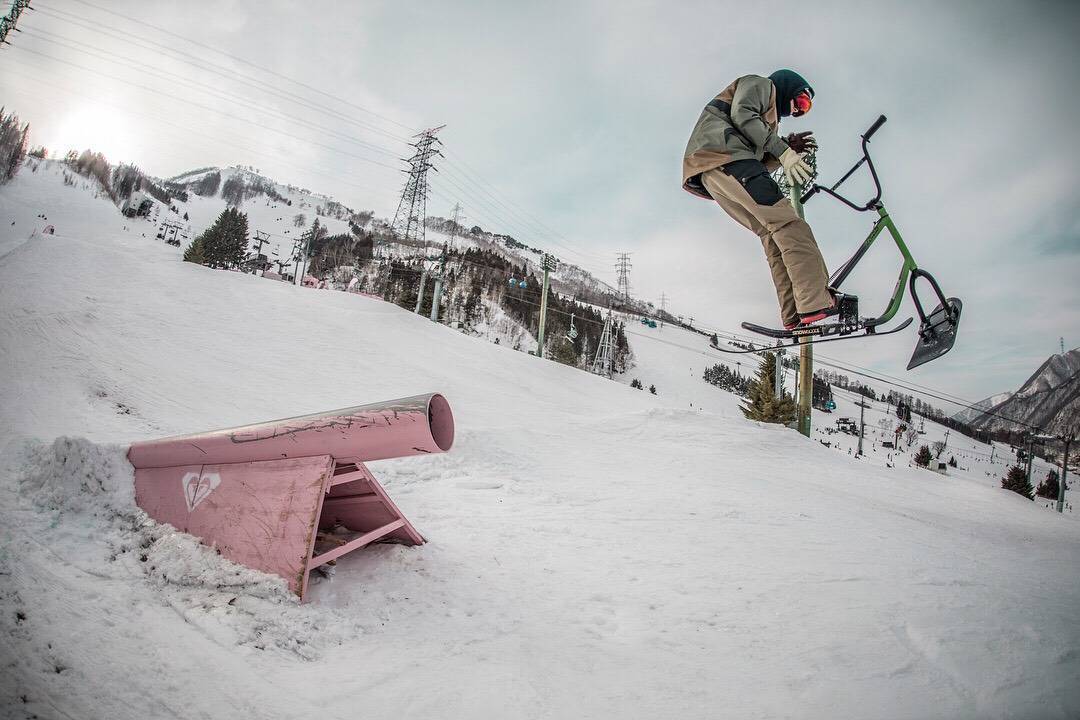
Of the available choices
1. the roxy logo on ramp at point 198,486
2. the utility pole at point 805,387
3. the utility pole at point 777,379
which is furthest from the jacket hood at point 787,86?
the utility pole at point 777,379

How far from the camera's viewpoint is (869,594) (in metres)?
2.71

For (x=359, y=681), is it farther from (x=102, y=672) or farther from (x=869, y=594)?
(x=869, y=594)

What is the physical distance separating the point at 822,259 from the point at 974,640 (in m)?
2.06

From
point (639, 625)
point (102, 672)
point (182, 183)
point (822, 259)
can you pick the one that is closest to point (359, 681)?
point (102, 672)

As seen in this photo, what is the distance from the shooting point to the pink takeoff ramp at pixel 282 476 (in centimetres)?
210

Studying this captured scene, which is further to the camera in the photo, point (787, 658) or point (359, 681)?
point (787, 658)

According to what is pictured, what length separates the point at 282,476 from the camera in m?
2.39

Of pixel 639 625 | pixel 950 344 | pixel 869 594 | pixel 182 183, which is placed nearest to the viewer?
pixel 639 625

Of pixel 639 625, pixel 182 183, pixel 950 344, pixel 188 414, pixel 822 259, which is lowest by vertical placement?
pixel 188 414

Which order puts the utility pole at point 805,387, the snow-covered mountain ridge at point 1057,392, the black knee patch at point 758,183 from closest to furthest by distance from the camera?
the black knee patch at point 758,183 → the snow-covered mountain ridge at point 1057,392 → the utility pole at point 805,387

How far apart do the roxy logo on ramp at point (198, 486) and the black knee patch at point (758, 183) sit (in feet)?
11.9

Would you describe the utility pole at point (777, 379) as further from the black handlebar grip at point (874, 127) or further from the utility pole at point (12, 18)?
the utility pole at point (12, 18)

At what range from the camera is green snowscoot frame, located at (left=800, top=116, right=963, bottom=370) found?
2.92 m

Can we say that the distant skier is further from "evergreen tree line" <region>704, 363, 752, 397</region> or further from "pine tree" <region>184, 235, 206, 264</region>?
"evergreen tree line" <region>704, 363, 752, 397</region>
